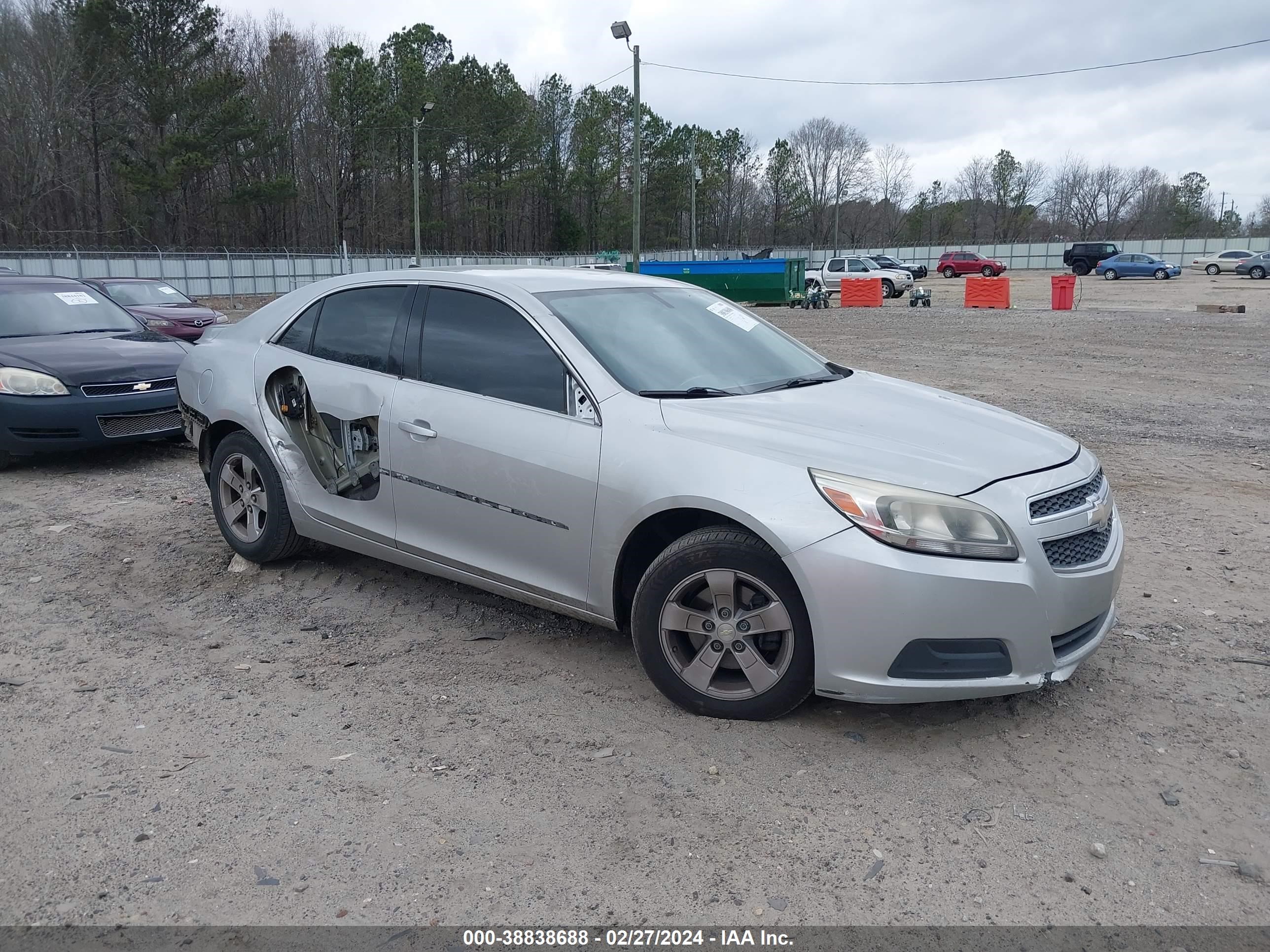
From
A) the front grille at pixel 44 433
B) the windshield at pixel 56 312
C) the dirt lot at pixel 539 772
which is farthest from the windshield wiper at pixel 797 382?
the windshield at pixel 56 312

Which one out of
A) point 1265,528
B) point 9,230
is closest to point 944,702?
point 1265,528

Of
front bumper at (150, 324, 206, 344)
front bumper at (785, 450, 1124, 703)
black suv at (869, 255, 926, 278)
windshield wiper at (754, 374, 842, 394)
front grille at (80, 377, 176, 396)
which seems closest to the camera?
front bumper at (785, 450, 1124, 703)

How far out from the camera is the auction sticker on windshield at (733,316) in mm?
4844

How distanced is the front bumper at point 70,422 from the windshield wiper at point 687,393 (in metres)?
5.12

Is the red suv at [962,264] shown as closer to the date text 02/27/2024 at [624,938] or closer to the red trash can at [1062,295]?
the red trash can at [1062,295]

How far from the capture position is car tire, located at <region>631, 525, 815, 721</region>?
3.34 metres

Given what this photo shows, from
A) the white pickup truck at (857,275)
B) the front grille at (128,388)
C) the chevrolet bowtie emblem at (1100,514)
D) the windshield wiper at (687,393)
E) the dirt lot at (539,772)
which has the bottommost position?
the dirt lot at (539,772)

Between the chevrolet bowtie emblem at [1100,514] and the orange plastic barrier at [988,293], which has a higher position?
the orange plastic barrier at [988,293]

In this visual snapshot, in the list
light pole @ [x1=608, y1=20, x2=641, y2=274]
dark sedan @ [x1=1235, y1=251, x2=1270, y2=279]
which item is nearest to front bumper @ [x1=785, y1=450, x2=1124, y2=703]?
light pole @ [x1=608, y1=20, x2=641, y2=274]

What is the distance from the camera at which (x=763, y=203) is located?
10900 centimetres

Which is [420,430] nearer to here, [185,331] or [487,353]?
[487,353]

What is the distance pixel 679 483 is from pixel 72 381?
605 cm

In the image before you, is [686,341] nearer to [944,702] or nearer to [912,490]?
[912,490]

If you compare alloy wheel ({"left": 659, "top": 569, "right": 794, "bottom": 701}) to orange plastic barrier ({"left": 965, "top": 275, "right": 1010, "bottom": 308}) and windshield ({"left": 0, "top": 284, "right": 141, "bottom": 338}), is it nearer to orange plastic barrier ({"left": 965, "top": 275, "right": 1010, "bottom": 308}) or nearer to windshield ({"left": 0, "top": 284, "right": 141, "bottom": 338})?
windshield ({"left": 0, "top": 284, "right": 141, "bottom": 338})
